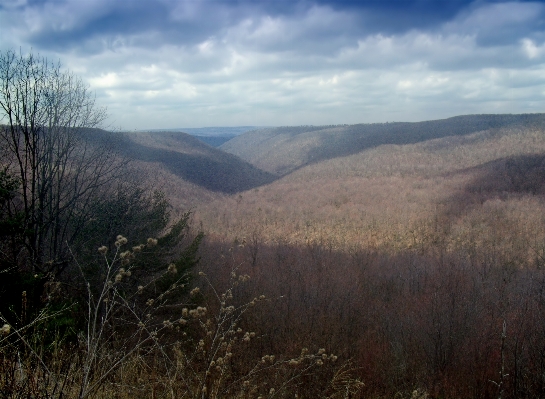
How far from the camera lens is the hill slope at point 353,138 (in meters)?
55.6

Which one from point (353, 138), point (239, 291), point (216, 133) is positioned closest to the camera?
point (239, 291)

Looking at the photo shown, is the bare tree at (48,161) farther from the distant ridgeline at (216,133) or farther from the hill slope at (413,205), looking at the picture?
the distant ridgeline at (216,133)

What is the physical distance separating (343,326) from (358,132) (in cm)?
6957

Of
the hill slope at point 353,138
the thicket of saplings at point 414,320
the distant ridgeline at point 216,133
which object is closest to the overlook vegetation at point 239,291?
the thicket of saplings at point 414,320

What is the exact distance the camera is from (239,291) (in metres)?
8.98

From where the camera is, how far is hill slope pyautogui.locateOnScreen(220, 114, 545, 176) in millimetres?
55562

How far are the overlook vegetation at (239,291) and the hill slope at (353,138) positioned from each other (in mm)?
35679

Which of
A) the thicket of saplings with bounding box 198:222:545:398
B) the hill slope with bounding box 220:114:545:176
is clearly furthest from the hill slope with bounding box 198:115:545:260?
the hill slope with bounding box 220:114:545:176

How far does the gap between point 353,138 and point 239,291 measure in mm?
64487

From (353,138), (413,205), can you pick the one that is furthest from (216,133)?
(413,205)

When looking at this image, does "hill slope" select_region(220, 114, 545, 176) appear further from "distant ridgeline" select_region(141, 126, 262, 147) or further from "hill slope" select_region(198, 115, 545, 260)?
"distant ridgeline" select_region(141, 126, 262, 147)

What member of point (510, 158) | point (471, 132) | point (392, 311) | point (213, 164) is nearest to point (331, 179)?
point (510, 158)

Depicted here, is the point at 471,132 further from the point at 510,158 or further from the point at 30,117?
the point at 30,117

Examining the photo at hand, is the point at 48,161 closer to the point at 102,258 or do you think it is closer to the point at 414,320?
the point at 102,258
